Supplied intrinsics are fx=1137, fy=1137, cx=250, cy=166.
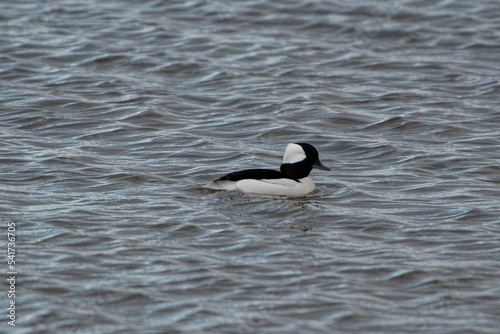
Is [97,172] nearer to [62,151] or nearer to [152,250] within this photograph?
[62,151]

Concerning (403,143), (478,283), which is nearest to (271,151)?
(403,143)

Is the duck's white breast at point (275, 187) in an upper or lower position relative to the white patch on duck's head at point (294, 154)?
lower

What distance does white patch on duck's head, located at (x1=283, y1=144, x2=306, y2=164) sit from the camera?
39.5ft

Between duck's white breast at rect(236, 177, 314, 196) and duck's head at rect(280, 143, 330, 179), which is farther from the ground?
duck's head at rect(280, 143, 330, 179)

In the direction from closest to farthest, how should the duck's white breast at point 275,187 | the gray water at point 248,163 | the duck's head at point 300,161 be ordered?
the gray water at point 248,163 → the duck's white breast at point 275,187 → the duck's head at point 300,161

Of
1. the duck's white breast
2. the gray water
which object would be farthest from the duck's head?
the gray water

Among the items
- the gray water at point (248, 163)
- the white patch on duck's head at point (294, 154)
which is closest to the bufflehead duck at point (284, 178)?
the white patch on duck's head at point (294, 154)

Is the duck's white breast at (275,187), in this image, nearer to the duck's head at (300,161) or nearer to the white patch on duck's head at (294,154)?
the duck's head at (300,161)

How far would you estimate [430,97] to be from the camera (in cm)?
1573

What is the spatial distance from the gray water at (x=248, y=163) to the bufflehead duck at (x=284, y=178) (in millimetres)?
165

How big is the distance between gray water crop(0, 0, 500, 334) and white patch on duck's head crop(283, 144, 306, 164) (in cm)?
43

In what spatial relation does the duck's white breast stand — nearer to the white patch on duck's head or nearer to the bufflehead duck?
the bufflehead duck

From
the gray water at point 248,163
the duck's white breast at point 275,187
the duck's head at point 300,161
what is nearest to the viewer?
the gray water at point 248,163

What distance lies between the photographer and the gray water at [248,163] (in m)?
8.81
